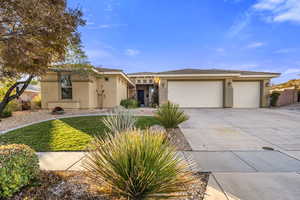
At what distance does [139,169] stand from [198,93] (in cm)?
1289

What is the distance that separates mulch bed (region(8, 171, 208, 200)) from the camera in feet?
6.51

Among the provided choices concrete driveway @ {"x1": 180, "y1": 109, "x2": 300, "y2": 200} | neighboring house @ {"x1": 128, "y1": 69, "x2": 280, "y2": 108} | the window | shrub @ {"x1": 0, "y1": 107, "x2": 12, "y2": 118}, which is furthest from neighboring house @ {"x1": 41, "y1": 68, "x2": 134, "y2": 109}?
concrete driveway @ {"x1": 180, "y1": 109, "x2": 300, "y2": 200}

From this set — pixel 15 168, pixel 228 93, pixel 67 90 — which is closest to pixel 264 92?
pixel 228 93

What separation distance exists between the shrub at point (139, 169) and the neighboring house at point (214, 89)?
11.3 metres

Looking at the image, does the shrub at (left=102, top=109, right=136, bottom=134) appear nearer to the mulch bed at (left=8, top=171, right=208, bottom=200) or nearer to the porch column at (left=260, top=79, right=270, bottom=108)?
the mulch bed at (left=8, top=171, right=208, bottom=200)

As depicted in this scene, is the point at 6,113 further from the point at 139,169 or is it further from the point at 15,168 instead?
the point at 139,169

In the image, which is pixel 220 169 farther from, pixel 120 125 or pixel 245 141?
pixel 120 125

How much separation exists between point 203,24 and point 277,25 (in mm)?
5930

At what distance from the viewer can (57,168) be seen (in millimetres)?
2996

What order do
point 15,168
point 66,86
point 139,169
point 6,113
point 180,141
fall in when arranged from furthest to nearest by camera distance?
point 66,86 < point 6,113 < point 180,141 < point 15,168 < point 139,169

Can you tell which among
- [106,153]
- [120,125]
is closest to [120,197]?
Answer: [106,153]

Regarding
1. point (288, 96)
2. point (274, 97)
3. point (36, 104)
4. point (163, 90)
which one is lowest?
point (36, 104)

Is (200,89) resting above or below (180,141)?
above

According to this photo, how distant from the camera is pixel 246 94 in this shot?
45.3 feet
